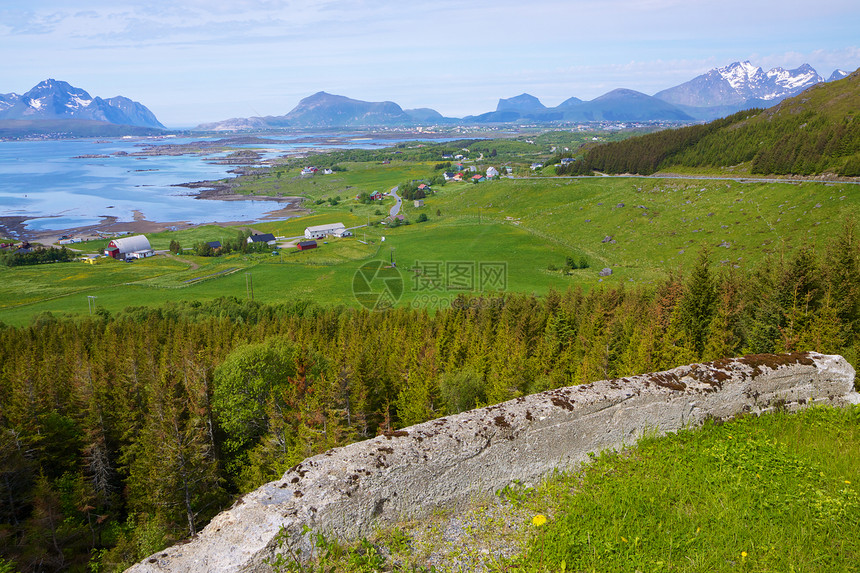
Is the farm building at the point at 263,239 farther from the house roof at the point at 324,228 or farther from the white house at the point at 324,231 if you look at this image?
the house roof at the point at 324,228

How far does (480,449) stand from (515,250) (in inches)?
3246

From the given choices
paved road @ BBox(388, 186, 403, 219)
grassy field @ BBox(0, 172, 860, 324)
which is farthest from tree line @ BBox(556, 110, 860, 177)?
paved road @ BBox(388, 186, 403, 219)

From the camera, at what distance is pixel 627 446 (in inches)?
397

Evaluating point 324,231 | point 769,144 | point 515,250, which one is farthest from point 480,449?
point 769,144

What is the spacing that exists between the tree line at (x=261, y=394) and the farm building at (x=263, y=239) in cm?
6873

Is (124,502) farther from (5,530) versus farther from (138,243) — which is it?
(138,243)

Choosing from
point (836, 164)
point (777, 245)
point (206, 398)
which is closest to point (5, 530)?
point (206, 398)

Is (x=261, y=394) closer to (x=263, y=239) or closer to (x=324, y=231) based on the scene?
(x=263, y=239)

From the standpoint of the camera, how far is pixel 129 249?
103 metres

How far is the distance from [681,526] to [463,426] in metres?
3.80

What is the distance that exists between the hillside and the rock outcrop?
90.2 m

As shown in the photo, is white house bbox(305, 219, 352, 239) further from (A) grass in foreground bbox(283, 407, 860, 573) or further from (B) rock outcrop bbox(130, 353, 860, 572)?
(A) grass in foreground bbox(283, 407, 860, 573)

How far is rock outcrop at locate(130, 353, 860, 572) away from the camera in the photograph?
23.2 ft

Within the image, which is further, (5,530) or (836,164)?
(836,164)
